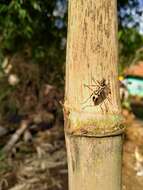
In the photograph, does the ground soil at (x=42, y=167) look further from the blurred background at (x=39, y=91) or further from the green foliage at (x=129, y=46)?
the green foliage at (x=129, y=46)

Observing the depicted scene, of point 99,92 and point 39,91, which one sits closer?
point 99,92

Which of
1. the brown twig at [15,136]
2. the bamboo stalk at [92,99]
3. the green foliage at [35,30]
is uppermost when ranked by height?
the green foliage at [35,30]

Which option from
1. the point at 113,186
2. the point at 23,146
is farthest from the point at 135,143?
the point at 113,186

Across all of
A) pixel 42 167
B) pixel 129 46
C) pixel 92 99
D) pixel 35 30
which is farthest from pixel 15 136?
pixel 92 99

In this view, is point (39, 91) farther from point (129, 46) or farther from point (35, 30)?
point (35, 30)

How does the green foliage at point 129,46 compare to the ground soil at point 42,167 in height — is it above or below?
above

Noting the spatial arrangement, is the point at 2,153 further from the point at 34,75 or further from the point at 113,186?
the point at 113,186

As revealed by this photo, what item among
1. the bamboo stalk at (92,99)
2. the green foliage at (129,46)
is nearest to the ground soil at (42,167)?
the green foliage at (129,46)

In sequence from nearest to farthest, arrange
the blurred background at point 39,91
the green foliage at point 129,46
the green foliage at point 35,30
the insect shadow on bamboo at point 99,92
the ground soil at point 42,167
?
the insect shadow on bamboo at point 99,92, the green foliage at point 35,30, the blurred background at point 39,91, the ground soil at point 42,167, the green foliage at point 129,46
